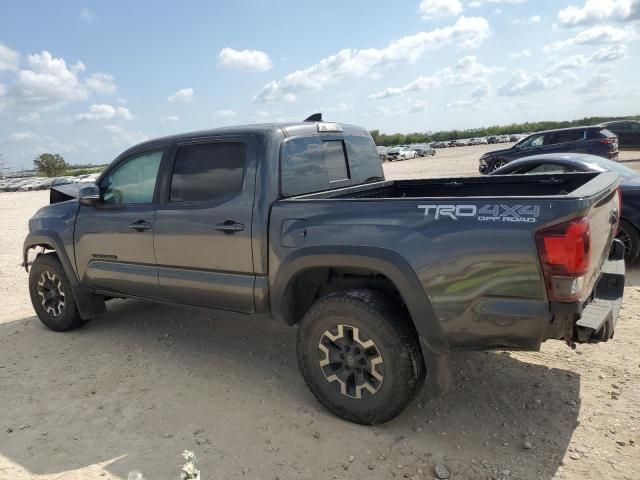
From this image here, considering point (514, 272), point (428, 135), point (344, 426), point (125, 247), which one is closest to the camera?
point (514, 272)

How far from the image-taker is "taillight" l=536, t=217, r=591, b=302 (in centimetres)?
259

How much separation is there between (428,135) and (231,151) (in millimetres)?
115740

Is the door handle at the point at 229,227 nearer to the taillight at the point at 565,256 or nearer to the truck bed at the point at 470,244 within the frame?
the truck bed at the point at 470,244

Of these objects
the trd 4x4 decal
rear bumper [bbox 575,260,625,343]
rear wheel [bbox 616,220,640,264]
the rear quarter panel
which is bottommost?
rear wheel [bbox 616,220,640,264]

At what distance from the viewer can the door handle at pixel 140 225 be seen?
437 cm

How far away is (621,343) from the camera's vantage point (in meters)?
4.40

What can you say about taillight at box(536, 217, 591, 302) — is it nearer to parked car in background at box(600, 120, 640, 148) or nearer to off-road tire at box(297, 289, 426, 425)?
off-road tire at box(297, 289, 426, 425)

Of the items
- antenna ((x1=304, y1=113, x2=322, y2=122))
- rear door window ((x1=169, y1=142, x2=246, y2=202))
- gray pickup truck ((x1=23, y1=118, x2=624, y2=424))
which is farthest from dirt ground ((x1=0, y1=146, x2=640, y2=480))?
antenna ((x1=304, y1=113, x2=322, y2=122))

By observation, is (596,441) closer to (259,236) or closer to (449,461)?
(449,461)

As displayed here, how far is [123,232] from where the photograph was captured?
4.59 meters

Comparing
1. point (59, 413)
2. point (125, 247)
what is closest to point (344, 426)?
point (59, 413)

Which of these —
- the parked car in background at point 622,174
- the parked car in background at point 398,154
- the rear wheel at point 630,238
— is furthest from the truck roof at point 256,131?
the parked car in background at point 398,154

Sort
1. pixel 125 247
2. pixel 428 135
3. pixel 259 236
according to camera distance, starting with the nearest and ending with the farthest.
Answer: pixel 259 236, pixel 125 247, pixel 428 135

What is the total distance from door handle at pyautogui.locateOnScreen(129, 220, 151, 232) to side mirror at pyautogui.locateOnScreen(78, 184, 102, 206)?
1.87ft
